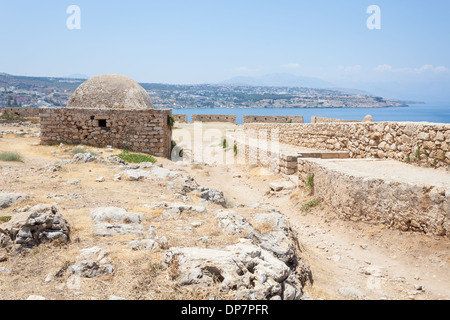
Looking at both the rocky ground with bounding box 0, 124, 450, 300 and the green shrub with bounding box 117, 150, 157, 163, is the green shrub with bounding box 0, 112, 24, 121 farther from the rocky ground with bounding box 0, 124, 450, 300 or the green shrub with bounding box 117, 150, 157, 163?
the rocky ground with bounding box 0, 124, 450, 300

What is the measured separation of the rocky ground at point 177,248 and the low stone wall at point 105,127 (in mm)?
4862

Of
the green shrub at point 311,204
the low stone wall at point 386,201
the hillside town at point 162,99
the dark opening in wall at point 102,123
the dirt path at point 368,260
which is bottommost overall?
the dirt path at point 368,260

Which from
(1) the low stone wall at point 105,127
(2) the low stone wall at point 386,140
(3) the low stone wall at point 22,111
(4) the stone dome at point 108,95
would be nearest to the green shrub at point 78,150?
(1) the low stone wall at point 105,127

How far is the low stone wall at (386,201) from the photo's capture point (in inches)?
Result: 182

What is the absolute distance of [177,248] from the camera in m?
3.17

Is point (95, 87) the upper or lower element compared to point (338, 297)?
upper

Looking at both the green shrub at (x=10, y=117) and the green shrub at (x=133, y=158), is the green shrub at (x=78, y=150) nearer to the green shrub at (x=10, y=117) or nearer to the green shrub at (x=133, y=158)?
the green shrub at (x=133, y=158)

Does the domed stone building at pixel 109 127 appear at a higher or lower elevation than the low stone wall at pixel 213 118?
lower

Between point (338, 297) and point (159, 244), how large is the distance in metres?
1.96

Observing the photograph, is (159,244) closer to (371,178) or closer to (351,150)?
(371,178)

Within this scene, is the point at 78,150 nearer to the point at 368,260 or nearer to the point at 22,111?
the point at 368,260
